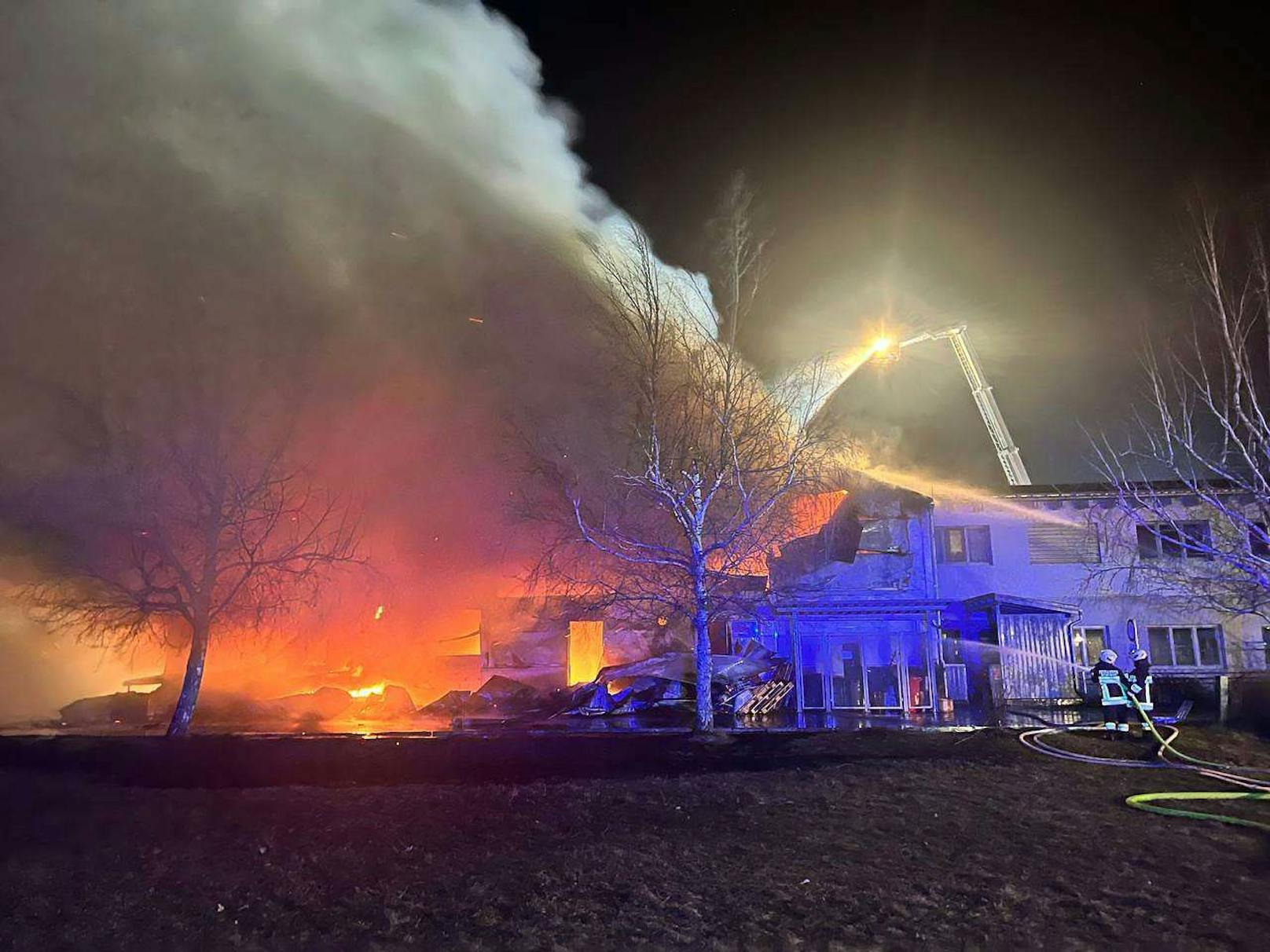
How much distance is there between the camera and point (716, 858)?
6.93 meters

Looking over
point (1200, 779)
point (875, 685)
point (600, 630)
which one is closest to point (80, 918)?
point (1200, 779)

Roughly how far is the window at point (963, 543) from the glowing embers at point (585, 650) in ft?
41.6

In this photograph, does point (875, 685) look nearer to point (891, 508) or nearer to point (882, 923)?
point (891, 508)

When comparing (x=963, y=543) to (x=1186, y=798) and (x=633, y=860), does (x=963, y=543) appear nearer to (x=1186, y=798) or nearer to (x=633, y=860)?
(x=1186, y=798)

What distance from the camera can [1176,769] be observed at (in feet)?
35.7

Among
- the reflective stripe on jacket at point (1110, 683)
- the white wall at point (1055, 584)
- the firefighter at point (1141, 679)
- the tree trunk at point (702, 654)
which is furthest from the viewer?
the white wall at point (1055, 584)

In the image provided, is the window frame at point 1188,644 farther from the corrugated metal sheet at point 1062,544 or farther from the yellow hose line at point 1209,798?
the yellow hose line at point 1209,798

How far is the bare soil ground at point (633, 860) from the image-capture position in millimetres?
5395

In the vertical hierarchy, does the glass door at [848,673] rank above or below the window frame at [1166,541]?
below

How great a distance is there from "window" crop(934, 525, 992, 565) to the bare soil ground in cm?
1664

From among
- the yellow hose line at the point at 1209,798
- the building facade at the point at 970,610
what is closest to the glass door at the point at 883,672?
the building facade at the point at 970,610

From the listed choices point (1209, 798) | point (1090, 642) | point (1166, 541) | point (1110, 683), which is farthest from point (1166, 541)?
point (1209, 798)

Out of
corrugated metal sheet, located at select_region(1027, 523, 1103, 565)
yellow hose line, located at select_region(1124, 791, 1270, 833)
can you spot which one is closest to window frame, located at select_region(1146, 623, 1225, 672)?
corrugated metal sheet, located at select_region(1027, 523, 1103, 565)

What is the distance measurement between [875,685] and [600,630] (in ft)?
33.9
